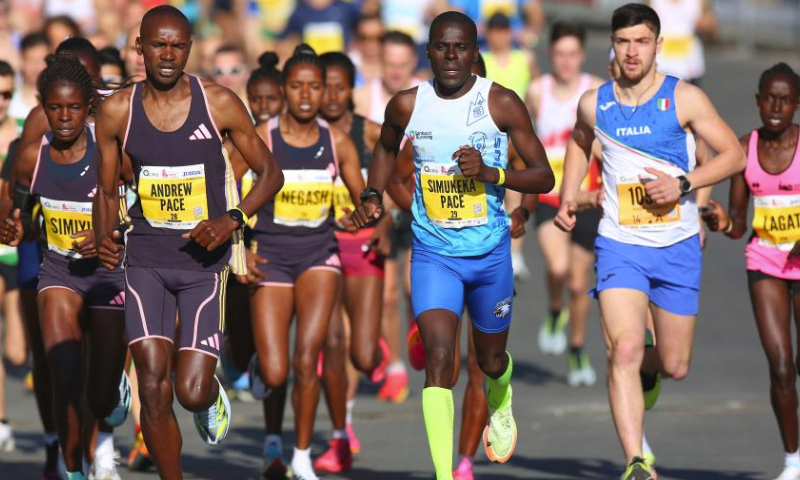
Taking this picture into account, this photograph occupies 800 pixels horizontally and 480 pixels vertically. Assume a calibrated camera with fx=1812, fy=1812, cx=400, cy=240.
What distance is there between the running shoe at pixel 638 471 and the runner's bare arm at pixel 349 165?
7.60 feet

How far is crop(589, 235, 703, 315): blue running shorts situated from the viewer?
387 inches

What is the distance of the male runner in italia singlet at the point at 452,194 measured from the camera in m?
9.00

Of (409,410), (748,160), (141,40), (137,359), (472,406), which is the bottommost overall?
(409,410)

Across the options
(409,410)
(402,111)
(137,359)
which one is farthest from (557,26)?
(137,359)

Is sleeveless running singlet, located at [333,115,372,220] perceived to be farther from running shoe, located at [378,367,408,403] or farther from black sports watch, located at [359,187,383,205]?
running shoe, located at [378,367,408,403]

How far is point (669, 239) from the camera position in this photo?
988 cm

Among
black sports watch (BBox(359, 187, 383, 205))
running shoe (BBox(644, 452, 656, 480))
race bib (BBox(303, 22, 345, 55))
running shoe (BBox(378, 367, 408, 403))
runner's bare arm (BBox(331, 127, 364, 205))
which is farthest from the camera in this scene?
race bib (BBox(303, 22, 345, 55))

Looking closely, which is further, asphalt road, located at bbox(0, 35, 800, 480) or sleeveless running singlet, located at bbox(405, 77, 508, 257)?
asphalt road, located at bbox(0, 35, 800, 480)

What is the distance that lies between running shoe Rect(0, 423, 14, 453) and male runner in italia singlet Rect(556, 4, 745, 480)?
4.06 m

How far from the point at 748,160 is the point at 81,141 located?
148 inches

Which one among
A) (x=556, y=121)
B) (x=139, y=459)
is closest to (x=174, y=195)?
(x=139, y=459)

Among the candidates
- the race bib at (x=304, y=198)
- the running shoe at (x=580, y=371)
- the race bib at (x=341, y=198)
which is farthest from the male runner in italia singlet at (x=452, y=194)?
the running shoe at (x=580, y=371)

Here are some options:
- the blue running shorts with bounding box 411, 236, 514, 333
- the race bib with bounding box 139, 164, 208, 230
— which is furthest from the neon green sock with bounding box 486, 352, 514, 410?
the race bib with bounding box 139, 164, 208, 230

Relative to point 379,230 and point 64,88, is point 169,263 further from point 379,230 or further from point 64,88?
point 379,230
